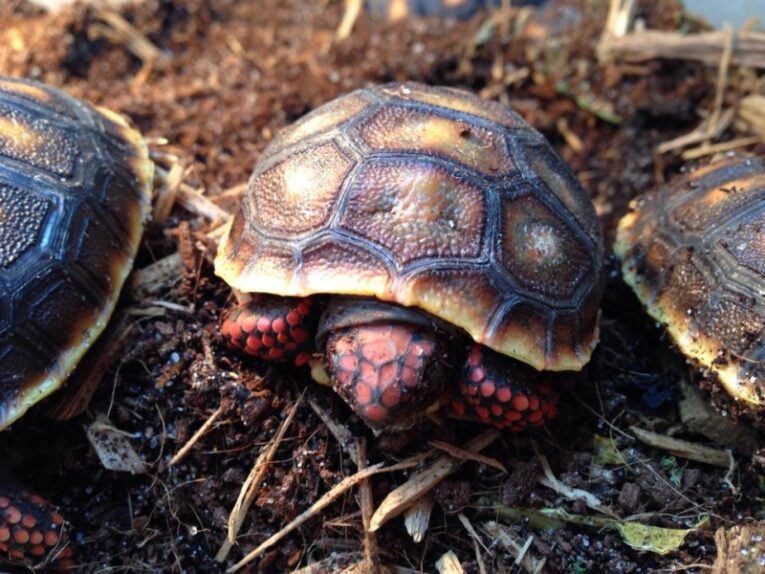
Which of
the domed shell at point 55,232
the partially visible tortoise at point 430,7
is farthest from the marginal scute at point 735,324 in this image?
the partially visible tortoise at point 430,7

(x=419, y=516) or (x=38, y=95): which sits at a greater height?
(x=38, y=95)

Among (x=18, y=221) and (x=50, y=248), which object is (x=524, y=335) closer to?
(x=50, y=248)

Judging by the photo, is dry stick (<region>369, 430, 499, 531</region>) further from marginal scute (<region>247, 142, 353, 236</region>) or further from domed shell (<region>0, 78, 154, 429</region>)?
domed shell (<region>0, 78, 154, 429</region>)

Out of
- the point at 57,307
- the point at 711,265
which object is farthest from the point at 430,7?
the point at 57,307

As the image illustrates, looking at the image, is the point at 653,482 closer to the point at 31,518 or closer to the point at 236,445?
the point at 236,445

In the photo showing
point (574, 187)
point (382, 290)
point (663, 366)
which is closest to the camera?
point (382, 290)

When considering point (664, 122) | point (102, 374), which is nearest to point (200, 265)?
point (102, 374)

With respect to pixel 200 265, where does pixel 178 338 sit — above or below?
below
